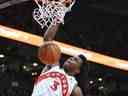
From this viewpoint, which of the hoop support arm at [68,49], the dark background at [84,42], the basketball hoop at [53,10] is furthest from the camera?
the dark background at [84,42]

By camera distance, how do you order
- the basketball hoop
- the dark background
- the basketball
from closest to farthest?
the basketball
the basketball hoop
the dark background

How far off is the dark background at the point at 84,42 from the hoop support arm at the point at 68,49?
0.69 ft

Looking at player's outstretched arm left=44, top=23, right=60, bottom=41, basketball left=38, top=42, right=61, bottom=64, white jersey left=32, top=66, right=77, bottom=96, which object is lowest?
white jersey left=32, top=66, right=77, bottom=96

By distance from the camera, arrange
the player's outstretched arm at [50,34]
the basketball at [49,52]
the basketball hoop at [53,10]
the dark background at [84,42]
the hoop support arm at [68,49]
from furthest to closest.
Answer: the dark background at [84,42] → the hoop support arm at [68,49] → the basketball hoop at [53,10] → the player's outstretched arm at [50,34] → the basketball at [49,52]

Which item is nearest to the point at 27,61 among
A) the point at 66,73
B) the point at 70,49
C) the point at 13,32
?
the point at 70,49

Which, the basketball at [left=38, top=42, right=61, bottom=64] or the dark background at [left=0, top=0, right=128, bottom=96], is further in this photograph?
the dark background at [left=0, top=0, right=128, bottom=96]

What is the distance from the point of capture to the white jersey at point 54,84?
3.89m

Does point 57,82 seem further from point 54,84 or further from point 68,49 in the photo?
point 68,49

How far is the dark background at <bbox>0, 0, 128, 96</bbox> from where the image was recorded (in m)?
9.73

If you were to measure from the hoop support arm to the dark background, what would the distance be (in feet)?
0.69

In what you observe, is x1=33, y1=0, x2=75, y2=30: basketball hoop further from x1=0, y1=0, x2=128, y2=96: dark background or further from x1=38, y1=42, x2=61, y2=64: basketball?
x1=0, y1=0, x2=128, y2=96: dark background

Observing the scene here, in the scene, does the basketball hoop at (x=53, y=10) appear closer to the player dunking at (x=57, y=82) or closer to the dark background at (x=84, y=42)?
the player dunking at (x=57, y=82)

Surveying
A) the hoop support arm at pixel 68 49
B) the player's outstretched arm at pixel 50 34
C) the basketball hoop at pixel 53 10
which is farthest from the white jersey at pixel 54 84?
the hoop support arm at pixel 68 49

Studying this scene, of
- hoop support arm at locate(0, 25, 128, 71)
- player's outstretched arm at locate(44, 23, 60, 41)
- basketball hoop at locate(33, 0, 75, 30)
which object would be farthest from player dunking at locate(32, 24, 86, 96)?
hoop support arm at locate(0, 25, 128, 71)
